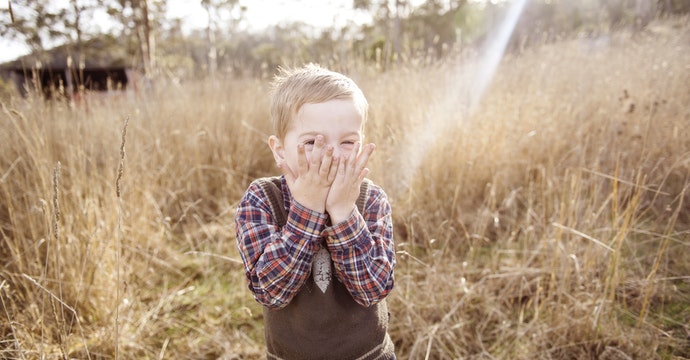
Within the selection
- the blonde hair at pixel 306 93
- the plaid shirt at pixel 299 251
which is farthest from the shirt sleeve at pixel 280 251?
the blonde hair at pixel 306 93

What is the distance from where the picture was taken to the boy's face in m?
0.96

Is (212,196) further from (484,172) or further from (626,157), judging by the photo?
(626,157)

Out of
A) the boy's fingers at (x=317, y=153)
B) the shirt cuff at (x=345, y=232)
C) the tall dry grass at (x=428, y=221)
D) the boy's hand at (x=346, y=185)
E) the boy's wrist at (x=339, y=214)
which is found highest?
the boy's fingers at (x=317, y=153)

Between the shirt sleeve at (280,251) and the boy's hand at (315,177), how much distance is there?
0.02 meters

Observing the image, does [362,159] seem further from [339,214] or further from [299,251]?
[299,251]

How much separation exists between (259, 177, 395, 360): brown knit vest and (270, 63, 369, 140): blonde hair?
0.18 metres

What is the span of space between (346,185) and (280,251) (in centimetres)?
22

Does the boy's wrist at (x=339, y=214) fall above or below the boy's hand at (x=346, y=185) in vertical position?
below

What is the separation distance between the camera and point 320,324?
98 cm

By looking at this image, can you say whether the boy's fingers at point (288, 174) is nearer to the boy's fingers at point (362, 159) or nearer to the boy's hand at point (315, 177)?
the boy's hand at point (315, 177)

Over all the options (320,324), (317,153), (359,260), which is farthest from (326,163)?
(320,324)

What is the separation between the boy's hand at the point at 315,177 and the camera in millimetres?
893

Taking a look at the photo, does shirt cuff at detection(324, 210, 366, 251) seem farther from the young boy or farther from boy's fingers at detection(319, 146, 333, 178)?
boy's fingers at detection(319, 146, 333, 178)

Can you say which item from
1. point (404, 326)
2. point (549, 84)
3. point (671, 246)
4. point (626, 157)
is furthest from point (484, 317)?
point (549, 84)
